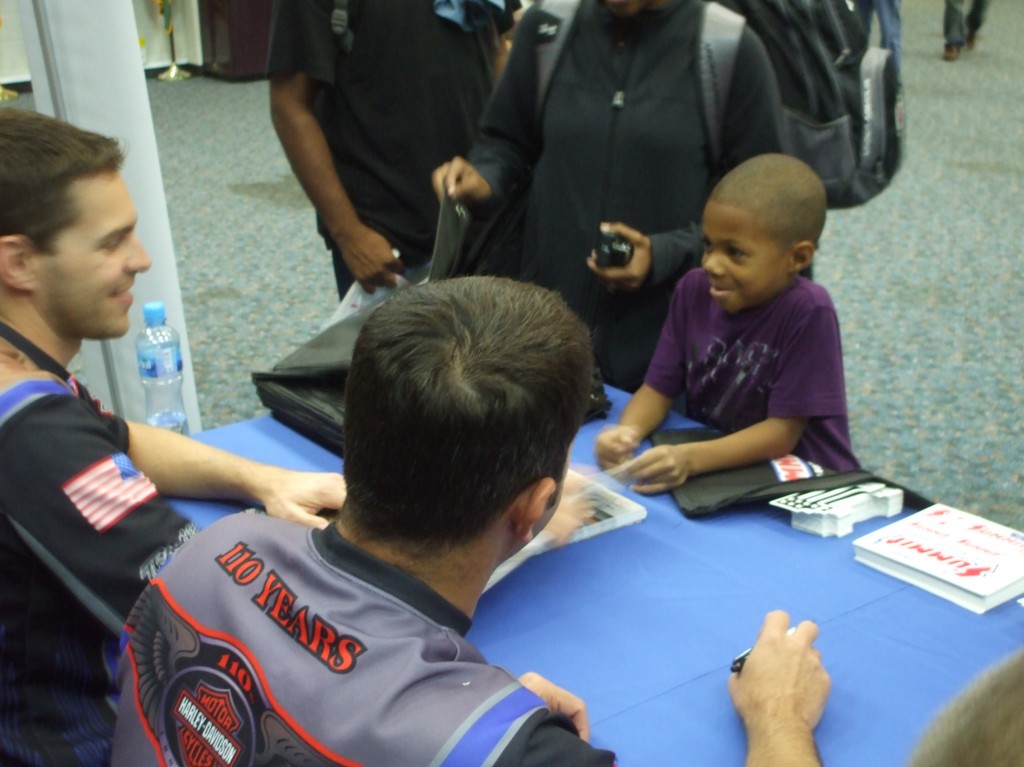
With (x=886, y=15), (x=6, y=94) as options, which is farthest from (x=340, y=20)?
(x=6, y=94)

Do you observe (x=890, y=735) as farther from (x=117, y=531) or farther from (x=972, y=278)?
(x=972, y=278)

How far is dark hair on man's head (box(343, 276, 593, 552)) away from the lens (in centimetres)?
90

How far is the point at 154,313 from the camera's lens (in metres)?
2.63

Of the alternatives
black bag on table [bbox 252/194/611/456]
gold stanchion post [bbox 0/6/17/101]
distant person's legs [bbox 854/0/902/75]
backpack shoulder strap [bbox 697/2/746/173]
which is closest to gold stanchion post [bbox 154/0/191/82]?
gold stanchion post [bbox 0/6/17/101]

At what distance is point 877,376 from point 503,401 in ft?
10.0

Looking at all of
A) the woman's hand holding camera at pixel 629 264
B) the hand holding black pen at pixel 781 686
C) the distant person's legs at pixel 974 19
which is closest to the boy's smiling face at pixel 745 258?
the woman's hand holding camera at pixel 629 264

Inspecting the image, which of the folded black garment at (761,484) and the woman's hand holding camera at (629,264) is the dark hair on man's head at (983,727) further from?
the woman's hand holding camera at (629,264)

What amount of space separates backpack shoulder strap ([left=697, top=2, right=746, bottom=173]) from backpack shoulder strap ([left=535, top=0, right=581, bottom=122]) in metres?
0.26

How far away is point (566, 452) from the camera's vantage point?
3.30 ft

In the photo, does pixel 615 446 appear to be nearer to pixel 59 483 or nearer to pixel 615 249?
pixel 615 249

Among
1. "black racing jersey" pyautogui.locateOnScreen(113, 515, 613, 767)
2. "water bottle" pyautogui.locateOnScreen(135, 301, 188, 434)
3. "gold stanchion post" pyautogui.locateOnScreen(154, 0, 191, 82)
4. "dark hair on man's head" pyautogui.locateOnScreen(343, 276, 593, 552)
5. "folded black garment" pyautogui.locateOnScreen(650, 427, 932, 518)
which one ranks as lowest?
"gold stanchion post" pyautogui.locateOnScreen(154, 0, 191, 82)

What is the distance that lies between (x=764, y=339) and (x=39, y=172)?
113 cm

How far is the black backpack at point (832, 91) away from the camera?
2.20 meters

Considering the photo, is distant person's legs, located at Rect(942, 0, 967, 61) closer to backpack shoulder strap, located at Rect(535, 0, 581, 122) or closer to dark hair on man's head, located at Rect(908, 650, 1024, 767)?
backpack shoulder strap, located at Rect(535, 0, 581, 122)
